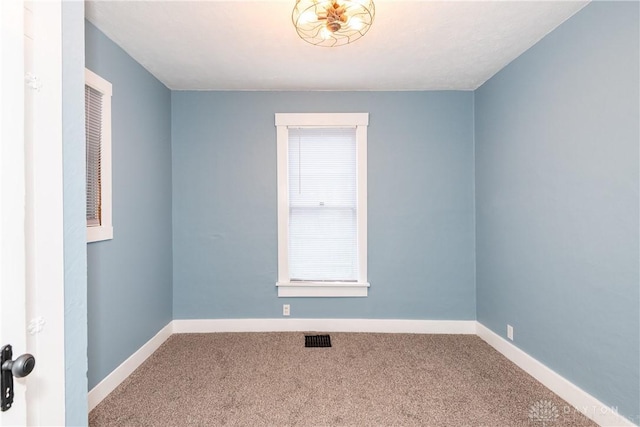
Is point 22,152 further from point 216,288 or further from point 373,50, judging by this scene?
point 216,288

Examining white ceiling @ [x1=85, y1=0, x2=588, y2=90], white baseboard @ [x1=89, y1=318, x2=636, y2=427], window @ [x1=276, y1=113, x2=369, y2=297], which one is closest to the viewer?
white ceiling @ [x1=85, y1=0, x2=588, y2=90]

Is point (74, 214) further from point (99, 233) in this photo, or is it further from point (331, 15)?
point (331, 15)

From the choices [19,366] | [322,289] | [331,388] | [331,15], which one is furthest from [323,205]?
[19,366]

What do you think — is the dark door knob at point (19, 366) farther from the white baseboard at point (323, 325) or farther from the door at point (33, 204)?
the white baseboard at point (323, 325)

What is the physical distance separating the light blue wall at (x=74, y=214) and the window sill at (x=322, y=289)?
2.21 m

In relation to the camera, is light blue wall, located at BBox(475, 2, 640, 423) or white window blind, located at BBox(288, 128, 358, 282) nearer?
light blue wall, located at BBox(475, 2, 640, 423)

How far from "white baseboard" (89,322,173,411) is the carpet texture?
5 centimetres

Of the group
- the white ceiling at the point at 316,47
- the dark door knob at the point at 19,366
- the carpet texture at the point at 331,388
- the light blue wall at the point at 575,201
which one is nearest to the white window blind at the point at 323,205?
the white ceiling at the point at 316,47

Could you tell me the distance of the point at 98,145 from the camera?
6.76 feet

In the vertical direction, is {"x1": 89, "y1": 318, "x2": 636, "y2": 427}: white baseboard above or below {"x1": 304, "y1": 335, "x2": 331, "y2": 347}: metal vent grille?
above

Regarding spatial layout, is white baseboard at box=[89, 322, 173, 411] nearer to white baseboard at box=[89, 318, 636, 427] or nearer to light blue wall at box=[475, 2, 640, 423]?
white baseboard at box=[89, 318, 636, 427]

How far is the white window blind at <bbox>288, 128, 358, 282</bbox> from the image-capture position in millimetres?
3115

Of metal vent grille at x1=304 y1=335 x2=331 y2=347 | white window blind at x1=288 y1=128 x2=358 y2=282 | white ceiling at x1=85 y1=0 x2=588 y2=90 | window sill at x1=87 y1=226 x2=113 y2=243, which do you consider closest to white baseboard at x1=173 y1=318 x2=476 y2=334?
metal vent grille at x1=304 y1=335 x2=331 y2=347

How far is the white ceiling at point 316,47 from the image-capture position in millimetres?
1829
